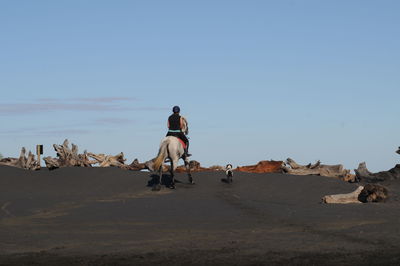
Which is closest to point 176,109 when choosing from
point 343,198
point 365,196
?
point 343,198

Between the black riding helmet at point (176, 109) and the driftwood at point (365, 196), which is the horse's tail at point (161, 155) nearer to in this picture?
the black riding helmet at point (176, 109)

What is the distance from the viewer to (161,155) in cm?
2456

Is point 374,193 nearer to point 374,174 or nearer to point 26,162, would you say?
point 374,174

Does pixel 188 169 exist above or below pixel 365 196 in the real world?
above

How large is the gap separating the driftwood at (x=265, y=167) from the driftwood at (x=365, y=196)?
29.9 feet

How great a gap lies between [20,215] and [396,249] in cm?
1227

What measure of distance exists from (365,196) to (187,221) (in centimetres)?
706

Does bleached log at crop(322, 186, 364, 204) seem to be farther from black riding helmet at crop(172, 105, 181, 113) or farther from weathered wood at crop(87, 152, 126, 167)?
weathered wood at crop(87, 152, 126, 167)

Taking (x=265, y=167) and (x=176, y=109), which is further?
(x=265, y=167)

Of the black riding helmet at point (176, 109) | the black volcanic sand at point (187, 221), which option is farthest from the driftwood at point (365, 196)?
the black riding helmet at point (176, 109)

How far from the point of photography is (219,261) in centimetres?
1048

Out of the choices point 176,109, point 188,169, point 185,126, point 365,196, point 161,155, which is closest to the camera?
point 365,196

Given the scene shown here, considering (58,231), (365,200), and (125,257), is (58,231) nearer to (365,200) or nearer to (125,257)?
(125,257)

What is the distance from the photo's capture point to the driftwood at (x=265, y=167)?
30734 millimetres
